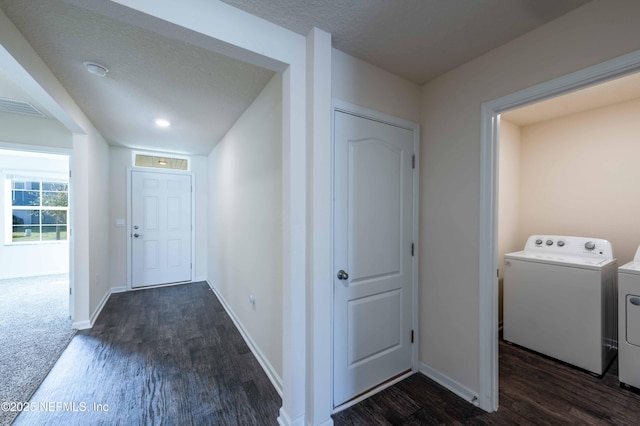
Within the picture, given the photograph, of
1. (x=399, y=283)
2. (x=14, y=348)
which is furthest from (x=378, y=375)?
(x=14, y=348)

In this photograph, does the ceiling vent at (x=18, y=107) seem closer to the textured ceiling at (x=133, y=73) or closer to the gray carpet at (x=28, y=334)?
the textured ceiling at (x=133, y=73)

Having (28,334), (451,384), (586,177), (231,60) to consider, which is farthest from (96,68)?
(586,177)

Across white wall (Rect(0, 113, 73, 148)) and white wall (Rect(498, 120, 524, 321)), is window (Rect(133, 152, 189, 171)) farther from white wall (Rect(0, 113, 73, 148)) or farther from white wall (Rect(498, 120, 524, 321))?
white wall (Rect(498, 120, 524, 321))

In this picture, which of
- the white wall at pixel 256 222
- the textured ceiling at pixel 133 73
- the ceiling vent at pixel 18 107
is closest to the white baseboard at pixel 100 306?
the white wall at pixel 256 222

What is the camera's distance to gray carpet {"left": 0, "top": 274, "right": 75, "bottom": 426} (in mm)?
1945

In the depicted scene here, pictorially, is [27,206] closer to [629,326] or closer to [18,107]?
[18,107]

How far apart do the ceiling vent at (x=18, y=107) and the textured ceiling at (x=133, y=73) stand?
0.57 m

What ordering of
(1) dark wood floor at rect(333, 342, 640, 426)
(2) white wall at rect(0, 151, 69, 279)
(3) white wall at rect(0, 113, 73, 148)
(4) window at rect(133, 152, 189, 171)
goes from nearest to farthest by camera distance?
(1) dark wood floor at rect(333, 342, 640, 426) → (3) white wall at rect(0, 113, 73, 148) → (4) window at rect(133, 152, 189, 171) → (2) white wall at rect(0, 151, 69, 279)

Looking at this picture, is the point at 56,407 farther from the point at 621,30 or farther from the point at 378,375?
the point at 621,30

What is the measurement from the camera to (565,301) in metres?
2.26

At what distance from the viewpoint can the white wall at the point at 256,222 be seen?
1.97m

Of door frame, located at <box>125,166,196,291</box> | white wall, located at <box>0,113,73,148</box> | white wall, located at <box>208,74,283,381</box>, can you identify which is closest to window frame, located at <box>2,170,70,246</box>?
door frame, located at <box>125,166,196,291</box>

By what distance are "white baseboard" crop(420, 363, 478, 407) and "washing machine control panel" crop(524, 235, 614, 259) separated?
1794mm

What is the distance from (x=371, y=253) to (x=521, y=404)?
1482mm
